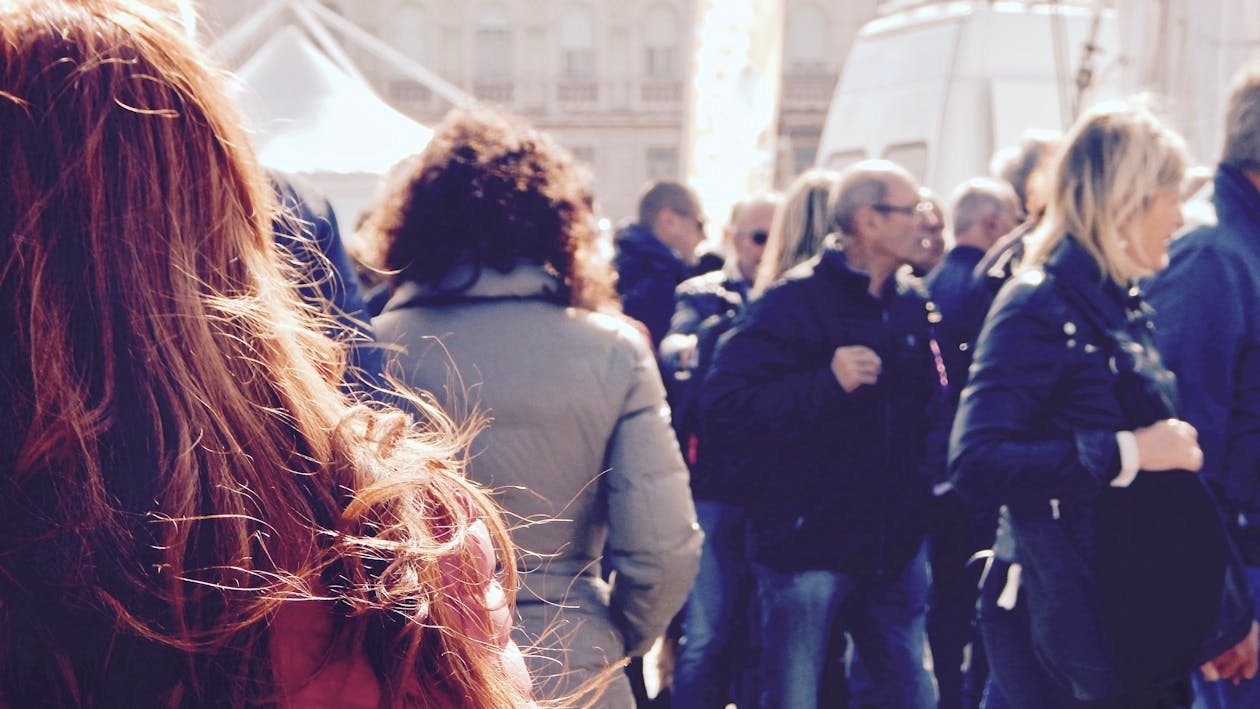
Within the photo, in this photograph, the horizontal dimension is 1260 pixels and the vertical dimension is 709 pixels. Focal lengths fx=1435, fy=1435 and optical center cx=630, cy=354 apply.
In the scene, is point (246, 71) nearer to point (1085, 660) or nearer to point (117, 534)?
point (1085, 660)

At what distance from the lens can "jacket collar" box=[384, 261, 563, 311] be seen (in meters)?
2.57

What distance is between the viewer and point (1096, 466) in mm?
2727

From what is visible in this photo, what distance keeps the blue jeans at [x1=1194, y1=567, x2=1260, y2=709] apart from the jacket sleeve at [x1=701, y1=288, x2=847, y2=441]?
1.02 meters

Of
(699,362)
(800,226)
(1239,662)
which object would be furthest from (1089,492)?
(699,362)

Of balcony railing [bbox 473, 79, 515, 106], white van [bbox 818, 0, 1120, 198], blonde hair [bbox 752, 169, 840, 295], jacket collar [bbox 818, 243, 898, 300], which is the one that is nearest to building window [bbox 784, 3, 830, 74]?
balcony railing [bbox 473, 79, 515, 106]

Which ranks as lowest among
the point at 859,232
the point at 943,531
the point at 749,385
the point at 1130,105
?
the point at 943,531

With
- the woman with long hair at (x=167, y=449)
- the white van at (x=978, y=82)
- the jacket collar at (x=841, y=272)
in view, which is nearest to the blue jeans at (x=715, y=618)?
the jacket collar at (x=841, y=272)

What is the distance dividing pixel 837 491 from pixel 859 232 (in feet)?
2.30

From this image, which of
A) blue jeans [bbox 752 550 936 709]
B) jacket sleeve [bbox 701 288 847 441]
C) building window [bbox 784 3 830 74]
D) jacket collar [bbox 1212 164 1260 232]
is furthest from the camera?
building window [bbox 784 3 830 74]

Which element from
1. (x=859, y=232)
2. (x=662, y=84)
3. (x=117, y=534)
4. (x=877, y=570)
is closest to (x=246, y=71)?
(x=859, y=232)

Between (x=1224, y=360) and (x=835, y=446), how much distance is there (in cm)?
96

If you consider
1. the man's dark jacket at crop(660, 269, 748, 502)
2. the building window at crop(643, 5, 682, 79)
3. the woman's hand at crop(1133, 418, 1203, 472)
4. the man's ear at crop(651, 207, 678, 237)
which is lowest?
the man's dark jacket at crop(660, 269, 748, 502)

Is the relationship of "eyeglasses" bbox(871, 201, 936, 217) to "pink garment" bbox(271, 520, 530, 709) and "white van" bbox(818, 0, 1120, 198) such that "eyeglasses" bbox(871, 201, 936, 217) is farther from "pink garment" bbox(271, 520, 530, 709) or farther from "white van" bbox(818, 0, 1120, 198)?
"white van" bbox(818, 0, 1120, 198)

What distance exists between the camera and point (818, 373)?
141 inches
